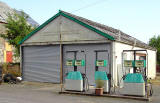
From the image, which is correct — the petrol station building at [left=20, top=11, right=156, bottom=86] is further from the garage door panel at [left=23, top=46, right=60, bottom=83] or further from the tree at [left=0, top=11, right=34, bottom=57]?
the tree at [left=0, top=11, right=34, bottom=57]

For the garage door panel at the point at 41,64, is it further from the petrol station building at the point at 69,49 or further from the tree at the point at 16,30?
the tree at the point at 16,30

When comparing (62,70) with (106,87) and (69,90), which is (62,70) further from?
(106,87)

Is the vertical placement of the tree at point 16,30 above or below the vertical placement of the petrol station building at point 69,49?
above

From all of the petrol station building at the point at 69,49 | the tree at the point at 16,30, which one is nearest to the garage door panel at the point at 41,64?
the petrol station building at the point at 69,49

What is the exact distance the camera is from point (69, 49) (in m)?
17.5

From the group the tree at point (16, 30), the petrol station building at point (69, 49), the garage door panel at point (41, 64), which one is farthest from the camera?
the tree at point (16, 30)

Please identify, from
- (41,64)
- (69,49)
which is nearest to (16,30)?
(41,64)

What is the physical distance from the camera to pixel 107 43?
1556cm

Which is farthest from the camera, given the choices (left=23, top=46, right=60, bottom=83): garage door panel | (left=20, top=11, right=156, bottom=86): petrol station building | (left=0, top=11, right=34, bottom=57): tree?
(left=0, top=11, right=34, bottom=57): tree

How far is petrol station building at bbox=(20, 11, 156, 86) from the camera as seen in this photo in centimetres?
1559

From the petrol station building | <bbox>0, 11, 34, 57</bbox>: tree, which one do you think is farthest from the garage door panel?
<bbox>0, 11, 34, 57</bbox>: tree

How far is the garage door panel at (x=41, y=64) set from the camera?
59.8 ft

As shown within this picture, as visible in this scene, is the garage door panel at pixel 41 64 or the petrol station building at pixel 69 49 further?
the garage door panel at pixel 41 64

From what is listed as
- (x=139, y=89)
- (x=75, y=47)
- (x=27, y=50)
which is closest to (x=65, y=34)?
(x=75, y=47)
